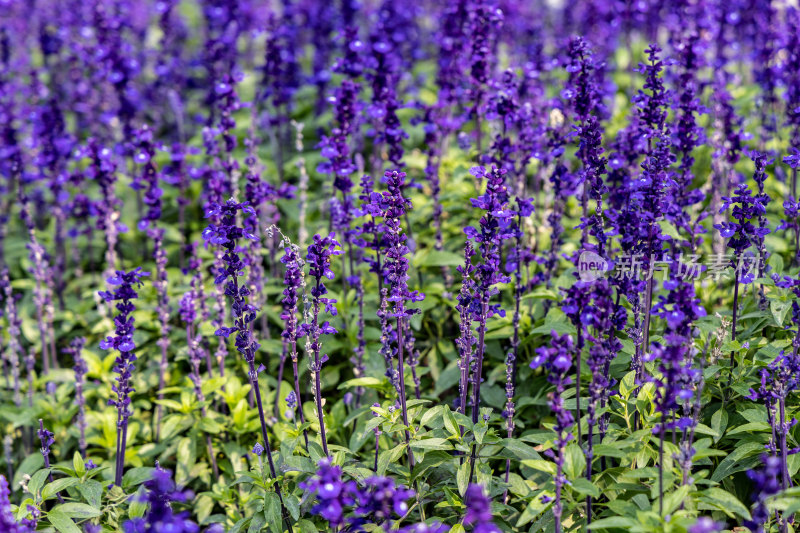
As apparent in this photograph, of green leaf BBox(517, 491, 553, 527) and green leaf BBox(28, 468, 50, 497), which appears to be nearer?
green leaf BBox(517, 491, 553, 527)

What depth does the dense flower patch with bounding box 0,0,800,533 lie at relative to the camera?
492cm

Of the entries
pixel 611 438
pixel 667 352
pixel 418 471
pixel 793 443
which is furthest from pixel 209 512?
pixel 793 443

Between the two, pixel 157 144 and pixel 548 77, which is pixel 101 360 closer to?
pixel 157 144

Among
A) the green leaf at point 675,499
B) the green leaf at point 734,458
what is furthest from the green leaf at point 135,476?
the green leaf at point 734,458

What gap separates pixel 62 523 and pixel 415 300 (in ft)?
8.93

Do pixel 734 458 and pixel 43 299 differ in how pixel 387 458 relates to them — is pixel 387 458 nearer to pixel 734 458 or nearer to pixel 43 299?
pixel 734 458

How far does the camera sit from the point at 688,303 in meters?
4.43

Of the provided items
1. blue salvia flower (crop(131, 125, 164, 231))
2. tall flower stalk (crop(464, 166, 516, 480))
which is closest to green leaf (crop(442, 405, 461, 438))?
tall flower stalk (crop(464, 166, 516, 480))

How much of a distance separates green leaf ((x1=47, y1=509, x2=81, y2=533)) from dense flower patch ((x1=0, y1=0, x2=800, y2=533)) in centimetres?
2

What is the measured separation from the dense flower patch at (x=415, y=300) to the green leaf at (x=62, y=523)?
A: 16mm

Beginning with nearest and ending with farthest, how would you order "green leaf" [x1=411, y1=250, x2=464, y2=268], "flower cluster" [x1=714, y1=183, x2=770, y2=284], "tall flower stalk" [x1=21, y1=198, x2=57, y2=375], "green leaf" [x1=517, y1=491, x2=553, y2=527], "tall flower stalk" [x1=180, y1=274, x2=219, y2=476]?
"green leaf" [x1=517, y1=491, x2=553, y2=527], "flower cluster" [x1=714, y1=183, x2=770, y2=284], "tall flower stalk" [x1=180, y1=274, x2=219, y2=476], "green leaf" [x1=411, y1=250, x2=464, y2=268], "tall flower stalk" [x1=21, y1=198, x2=57, y2=375]

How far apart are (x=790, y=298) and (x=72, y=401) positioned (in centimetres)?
637

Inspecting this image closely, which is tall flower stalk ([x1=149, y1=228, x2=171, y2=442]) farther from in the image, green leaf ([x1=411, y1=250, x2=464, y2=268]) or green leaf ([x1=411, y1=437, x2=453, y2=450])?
green leaf ([x1=411, y1=437, x2=453, y2=450])

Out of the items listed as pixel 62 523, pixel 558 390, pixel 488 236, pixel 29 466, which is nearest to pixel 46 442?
pixel 29 466
